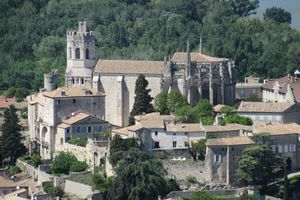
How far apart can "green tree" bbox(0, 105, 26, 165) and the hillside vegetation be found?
60.7 feet

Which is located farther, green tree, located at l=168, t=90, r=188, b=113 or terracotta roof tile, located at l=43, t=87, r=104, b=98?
green tree, located at l=168, t=90, r=188, b=113

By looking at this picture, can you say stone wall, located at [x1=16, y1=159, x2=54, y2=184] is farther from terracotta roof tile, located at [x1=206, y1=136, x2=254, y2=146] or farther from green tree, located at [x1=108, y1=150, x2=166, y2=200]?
terracotta roof tile, located at [x1=206, y1=136, x2=254, y2=146]

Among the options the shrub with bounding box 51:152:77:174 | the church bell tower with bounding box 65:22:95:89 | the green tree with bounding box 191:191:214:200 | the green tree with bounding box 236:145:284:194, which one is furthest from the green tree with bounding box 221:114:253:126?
the church bell tower with bounding box 65:22:95:89

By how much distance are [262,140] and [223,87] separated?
1197 centimetres

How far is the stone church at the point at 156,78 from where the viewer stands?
77000 mm

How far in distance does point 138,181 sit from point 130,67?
15902 millimetres

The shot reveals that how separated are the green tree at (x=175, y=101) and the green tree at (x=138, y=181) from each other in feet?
32.6

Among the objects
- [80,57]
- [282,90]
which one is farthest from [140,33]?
[282,90]

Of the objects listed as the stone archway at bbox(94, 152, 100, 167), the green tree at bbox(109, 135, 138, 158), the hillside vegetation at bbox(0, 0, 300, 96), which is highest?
the hillside vegetation at bbox(0, 0, 300, 96)

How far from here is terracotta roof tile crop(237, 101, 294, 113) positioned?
7231cm

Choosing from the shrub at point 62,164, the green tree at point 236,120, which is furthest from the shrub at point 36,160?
the green tree at point 236,120

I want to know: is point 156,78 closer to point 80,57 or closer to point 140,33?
point 80,57

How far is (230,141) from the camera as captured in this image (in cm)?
6569

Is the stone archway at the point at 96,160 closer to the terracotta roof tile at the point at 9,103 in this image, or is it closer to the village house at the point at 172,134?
the village house at the point at 172,134
